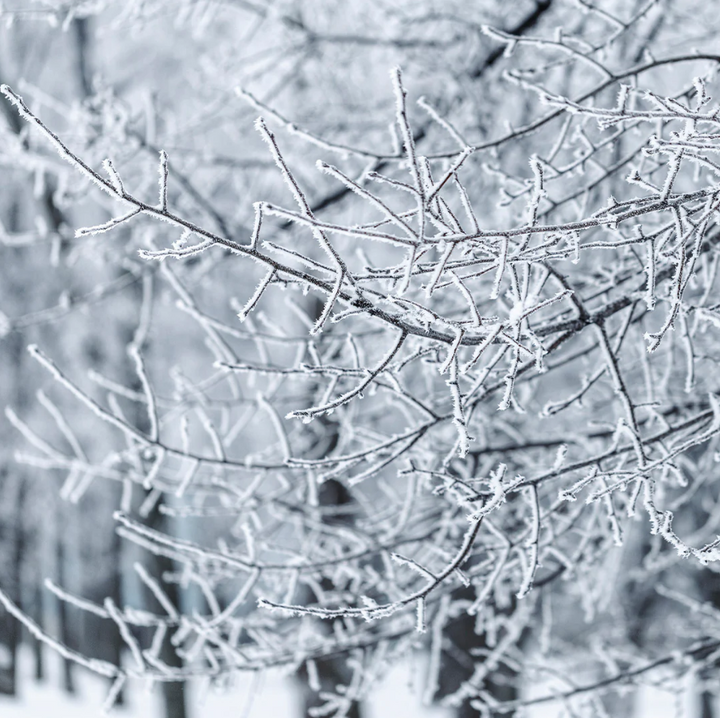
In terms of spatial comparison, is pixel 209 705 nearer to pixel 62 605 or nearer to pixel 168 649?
pixel 62 605

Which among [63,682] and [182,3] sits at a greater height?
[182,3]

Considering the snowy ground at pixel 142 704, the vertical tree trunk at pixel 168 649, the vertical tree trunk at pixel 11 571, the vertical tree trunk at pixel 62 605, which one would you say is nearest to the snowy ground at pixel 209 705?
the snowy ground at pixel 142 704

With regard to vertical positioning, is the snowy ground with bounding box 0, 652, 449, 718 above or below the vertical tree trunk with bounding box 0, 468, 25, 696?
below

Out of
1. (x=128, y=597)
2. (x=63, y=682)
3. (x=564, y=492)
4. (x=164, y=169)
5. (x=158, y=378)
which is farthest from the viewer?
(x=128, y=597)

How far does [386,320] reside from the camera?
144cm

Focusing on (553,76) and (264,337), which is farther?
(553,76)

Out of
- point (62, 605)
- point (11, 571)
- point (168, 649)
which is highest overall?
point (11, 571)

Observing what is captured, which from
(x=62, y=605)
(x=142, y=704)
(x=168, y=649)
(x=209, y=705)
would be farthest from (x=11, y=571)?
(x=168, y=649)

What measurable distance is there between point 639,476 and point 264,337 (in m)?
1.23

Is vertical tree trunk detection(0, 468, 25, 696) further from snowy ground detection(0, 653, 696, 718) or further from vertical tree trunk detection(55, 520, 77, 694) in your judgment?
vertical tree trunk detection(55, 520, 77, 694)

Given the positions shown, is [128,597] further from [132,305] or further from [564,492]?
[564,492]

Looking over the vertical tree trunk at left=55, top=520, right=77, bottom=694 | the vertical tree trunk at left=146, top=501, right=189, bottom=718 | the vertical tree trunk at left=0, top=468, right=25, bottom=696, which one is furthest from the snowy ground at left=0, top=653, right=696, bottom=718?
the vertical tree trunk at left=146, top=501, right=189, bottom=718

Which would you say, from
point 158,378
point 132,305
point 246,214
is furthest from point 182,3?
point 158,378

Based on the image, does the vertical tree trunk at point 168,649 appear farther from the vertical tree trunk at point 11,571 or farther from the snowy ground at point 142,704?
the vertical tree trunk at point 11,571
